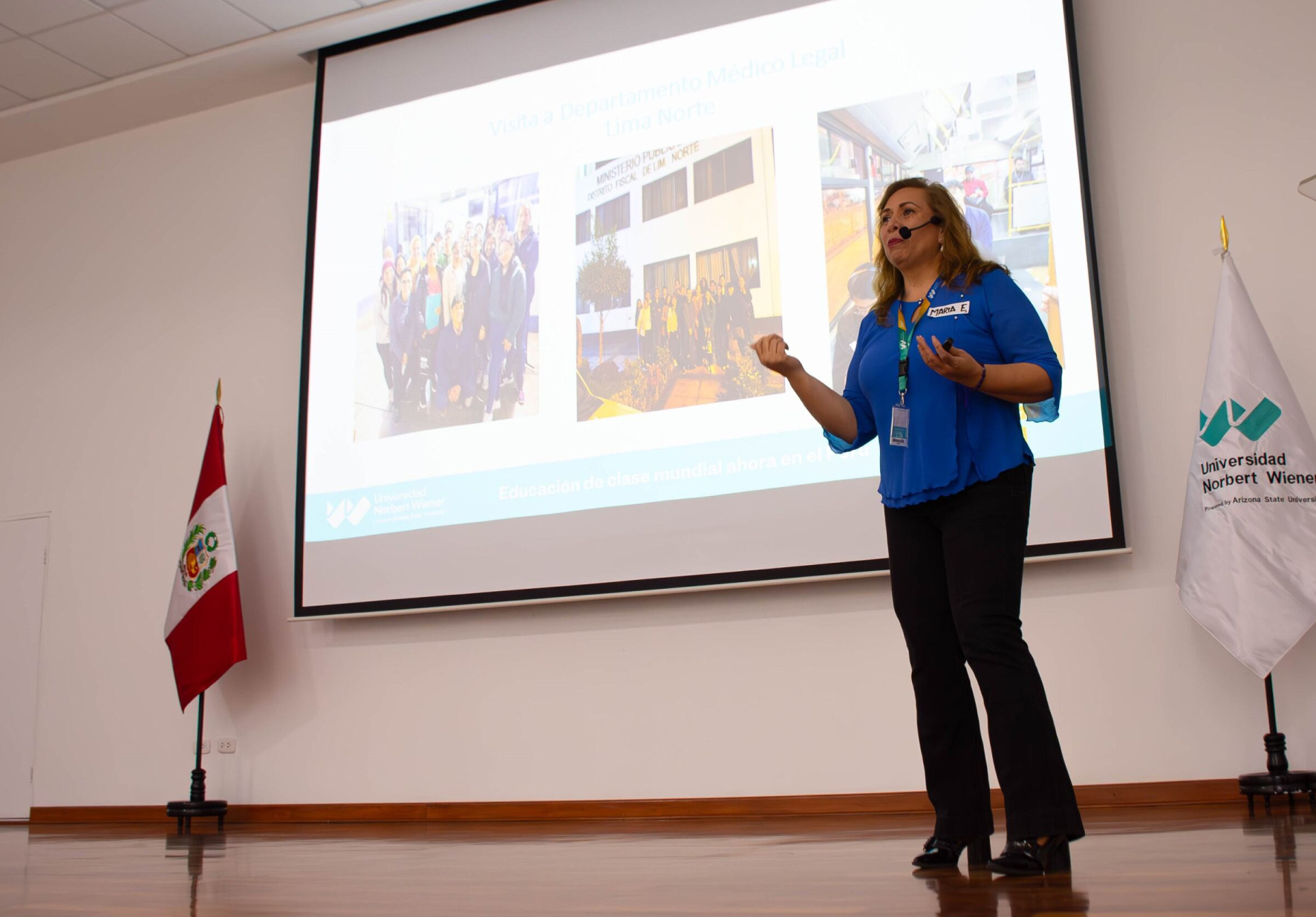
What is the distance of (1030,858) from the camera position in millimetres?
1619

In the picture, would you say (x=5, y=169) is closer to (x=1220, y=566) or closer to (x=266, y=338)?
(x=266, y=338)

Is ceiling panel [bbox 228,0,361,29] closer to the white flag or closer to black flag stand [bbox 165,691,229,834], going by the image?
black flag stand [bbox 165,691,229,834]

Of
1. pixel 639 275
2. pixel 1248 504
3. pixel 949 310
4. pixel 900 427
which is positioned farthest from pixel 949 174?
pixel 900 427

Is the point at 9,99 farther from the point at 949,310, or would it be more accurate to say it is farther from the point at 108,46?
the point at 949,310

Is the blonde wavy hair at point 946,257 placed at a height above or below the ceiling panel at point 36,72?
below

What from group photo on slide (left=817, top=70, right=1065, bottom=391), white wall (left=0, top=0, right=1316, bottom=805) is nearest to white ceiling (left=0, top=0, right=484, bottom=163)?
white wall (left=0, top=0, right=1316, bottom=805)

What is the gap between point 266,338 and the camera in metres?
4.88

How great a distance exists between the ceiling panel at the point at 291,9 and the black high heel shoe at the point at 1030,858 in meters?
4.12

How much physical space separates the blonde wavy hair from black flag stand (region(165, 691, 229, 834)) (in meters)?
3.35

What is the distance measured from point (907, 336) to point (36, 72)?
4.67 metres

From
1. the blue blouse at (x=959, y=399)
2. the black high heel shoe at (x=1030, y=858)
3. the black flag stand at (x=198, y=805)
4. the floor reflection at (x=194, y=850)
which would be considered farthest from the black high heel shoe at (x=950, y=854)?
the black flag stand at (x=198, y=805)

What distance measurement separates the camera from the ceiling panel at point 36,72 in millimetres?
4840

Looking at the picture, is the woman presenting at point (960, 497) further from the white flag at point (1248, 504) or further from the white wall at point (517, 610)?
the white wall at point (517, 610)

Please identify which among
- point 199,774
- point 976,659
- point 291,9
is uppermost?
point 291,9
